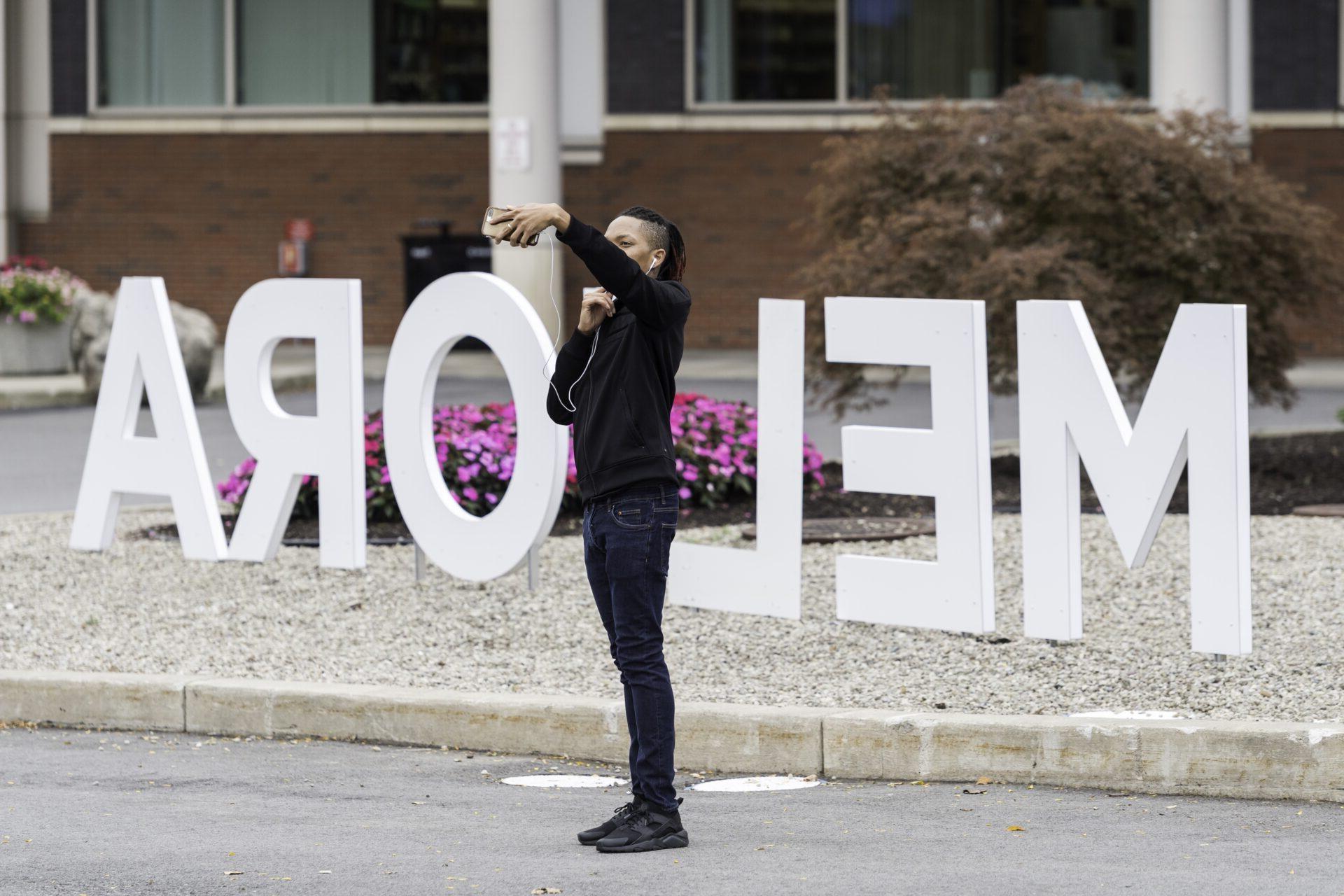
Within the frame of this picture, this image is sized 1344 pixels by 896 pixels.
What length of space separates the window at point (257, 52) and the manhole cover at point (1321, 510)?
54.8 feet

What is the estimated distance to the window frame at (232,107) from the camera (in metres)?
24.8

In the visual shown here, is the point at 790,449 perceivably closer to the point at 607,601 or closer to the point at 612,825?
the point at 607,601

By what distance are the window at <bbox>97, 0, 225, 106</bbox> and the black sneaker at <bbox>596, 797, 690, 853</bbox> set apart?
21810 mm

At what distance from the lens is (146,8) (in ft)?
84.2

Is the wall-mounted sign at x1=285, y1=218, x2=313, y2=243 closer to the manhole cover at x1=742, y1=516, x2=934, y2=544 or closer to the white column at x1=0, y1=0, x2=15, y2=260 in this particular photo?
the white column at x1=0, y1=0, x2=15, y2=260

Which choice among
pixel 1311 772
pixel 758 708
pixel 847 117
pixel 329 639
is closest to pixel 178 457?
pixel 329 639

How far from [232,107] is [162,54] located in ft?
3.90

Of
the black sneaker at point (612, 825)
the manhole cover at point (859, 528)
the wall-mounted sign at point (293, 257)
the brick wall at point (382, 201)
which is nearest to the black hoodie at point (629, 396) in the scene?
the black sneaker at point (612, 825)

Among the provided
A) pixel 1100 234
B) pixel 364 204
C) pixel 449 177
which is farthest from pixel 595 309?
pixel 364 204

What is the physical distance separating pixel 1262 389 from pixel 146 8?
17831mm

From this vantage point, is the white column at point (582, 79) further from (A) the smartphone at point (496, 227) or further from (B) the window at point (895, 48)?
(A) the smartphone at point (496, 227)

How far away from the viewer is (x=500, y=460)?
32.2 ft

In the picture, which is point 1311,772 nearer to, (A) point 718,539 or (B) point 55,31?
(A) point 718,539

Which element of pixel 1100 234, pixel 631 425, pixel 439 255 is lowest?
pixel 631 425
